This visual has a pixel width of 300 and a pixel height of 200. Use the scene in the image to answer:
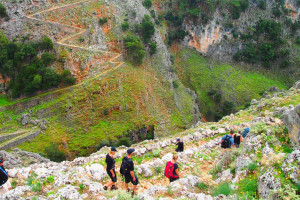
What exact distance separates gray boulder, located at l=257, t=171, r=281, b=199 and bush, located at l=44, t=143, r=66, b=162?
24.6 m

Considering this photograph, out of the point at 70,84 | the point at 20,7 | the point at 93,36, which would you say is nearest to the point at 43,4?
the point at 20,7

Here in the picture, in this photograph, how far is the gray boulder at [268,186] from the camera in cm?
556

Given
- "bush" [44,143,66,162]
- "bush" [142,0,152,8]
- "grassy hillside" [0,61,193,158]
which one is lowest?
"bush" [44,143,66,162]

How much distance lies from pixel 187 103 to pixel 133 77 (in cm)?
1217

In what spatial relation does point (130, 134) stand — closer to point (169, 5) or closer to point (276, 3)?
point (169, 5)

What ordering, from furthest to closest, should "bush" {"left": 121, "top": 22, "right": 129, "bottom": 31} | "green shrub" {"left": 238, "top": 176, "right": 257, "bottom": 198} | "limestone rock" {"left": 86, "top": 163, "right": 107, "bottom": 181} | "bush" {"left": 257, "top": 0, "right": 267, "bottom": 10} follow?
"bush" {"left": 257, "top": 0, "right": 267, "bottom": 10} < "bush" {"left": 121, "top": 22, "right": 129, "bottom": 31} < "limestone rock" {"left": 86, "top": 163, "right": 107, "bottom": 181} < "green shrub" {"left": 238, "top": 176, "right": 257, "bottom": 198}

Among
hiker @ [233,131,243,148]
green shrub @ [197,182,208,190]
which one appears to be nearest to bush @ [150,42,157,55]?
hiker @ [233,131,243,148]

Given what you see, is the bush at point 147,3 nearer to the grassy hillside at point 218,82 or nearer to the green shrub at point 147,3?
the green shrub at point 147,3

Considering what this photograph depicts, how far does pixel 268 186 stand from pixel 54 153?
2533 cm

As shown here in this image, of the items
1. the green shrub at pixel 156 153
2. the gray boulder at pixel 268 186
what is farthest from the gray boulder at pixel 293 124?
the green shrub at pixel 156 153

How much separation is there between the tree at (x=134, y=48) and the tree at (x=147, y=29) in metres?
2.59

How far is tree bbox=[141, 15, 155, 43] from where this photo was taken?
40219mm

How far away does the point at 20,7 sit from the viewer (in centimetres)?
3441

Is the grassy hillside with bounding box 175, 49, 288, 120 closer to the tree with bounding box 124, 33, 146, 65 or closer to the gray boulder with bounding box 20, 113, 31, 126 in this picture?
the tree with bounding box 124, 33, 146, 65
